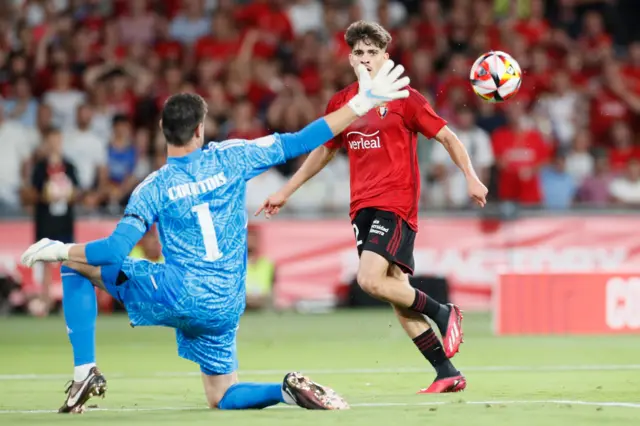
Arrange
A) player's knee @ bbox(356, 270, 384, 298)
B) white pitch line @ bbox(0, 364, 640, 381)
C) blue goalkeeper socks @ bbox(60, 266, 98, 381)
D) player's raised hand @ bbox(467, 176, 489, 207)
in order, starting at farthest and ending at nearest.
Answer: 1. white pitch line @ bbox(0, 364, 640, 381)
2. player's knee @ bbox(356, 270, 384, 298)
3. player's raised hand @ bbox(467, 176, 489, 207)
4. blue goalkeeper socks @ bbox(60, 266, 98, 381)

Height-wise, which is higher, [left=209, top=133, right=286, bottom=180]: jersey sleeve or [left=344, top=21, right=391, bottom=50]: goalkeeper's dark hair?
[left=344, top=21, right=391, bottom=50]: goalkeeper's dark hair

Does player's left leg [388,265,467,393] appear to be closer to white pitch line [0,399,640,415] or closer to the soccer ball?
white pitch line [0,399,640,415]

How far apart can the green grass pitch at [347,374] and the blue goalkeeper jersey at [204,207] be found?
767 mm

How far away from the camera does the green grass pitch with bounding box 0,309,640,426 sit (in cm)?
648

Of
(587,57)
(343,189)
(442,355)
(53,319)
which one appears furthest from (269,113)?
(442,355)

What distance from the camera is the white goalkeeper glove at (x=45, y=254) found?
644cm

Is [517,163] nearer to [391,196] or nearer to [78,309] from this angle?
[391,196]

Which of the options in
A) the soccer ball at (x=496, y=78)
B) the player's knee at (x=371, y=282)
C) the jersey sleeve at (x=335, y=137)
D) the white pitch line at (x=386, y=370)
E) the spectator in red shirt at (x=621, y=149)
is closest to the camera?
the player's knee at (x=371, y=282)

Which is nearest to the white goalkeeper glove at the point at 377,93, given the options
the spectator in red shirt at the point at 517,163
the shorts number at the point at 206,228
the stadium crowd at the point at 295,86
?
the shorts number at the point at 206,228

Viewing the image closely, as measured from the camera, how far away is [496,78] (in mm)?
8844

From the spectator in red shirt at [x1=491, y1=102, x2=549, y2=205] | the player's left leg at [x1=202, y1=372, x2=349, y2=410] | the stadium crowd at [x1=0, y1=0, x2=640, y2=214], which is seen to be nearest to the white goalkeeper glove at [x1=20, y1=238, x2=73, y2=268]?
the player's left leg at [x1=202, y1=372, x2=349, y2=410]

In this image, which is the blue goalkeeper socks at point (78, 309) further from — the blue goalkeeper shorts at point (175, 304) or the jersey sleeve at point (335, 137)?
the jersey sleeve at point (335, 137)

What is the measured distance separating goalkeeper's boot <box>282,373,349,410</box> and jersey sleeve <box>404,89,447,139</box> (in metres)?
2.21

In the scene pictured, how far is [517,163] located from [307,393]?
1087 centimetres
